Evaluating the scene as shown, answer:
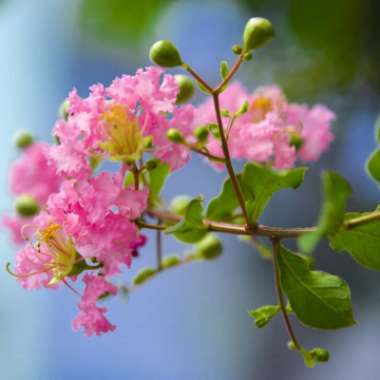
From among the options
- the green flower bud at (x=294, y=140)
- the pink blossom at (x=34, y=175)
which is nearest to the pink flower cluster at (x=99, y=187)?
the green flower bud at (x=294, y=140)

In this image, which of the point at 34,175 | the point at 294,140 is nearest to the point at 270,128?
the point at 294,140

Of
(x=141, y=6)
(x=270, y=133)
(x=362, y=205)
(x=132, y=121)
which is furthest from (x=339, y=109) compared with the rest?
(x=132, y=121)

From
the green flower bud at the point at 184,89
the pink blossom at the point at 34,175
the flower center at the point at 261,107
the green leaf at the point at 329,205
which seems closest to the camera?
the green leaf at the point at 329,205

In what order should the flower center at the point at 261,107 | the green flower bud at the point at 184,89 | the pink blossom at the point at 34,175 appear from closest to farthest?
the green flower bud at the point at 184,89
the flower center at the point at 261,107
the pink blossom at the point at 34,175

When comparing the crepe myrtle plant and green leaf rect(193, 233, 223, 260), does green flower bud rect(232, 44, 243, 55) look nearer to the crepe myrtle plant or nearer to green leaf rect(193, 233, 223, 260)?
the crepe myrtle plant

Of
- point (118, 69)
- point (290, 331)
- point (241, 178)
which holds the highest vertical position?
point (118, 69)

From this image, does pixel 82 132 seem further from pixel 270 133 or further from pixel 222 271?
pixel 222 271

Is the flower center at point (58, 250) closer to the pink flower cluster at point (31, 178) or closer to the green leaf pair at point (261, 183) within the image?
Answer: the green leaf pair at point (261, 183)
